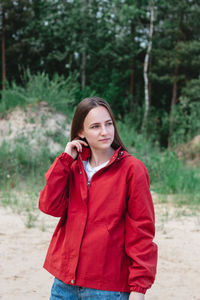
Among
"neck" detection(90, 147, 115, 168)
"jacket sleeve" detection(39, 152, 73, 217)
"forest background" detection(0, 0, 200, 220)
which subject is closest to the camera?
"jacket sleeve" detection(39, 152, 73, 217)

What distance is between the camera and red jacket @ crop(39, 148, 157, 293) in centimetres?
165

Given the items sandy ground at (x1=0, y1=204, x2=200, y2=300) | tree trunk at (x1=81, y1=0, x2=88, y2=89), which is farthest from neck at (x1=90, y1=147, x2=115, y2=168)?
tree trunk at (x1=81, y1=0, x2=88, y2=89)

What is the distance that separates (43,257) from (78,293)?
271cm

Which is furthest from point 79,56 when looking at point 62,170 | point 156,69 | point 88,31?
point 62,170

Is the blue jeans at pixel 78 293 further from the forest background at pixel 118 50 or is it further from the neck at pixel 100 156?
the forest background at pixel 118 50

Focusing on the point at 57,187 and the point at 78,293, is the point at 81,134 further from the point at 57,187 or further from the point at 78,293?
the point at 78,293

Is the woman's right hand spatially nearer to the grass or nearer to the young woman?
the young woman

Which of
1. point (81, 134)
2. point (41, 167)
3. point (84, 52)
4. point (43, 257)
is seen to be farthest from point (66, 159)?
point (84, 52)

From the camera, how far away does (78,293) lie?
67.5 inches

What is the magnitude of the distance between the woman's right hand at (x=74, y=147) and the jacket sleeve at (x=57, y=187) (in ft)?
0.14

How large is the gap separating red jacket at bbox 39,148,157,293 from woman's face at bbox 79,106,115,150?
0.10 metres

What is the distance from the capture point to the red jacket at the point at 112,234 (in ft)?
5.40

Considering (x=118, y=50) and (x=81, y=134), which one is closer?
(x=81, y=134)

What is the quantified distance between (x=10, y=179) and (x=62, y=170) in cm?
620
